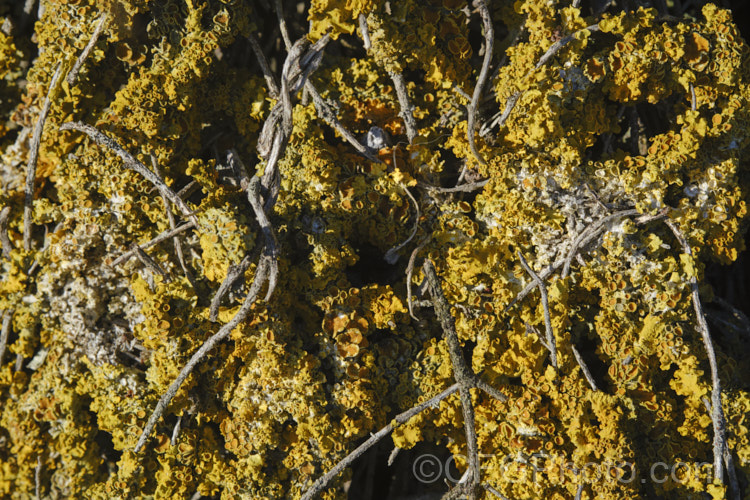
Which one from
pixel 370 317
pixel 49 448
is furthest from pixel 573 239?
pixel 49 448

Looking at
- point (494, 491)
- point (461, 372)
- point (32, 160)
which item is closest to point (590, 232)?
point (461, 372)

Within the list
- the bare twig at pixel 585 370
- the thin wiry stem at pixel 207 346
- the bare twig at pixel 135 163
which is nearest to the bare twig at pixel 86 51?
the bare twig at pixel 135 163

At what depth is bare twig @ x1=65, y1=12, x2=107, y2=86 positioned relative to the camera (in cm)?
139

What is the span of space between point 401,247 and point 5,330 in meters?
1.10

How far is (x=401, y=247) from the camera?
1440 mm

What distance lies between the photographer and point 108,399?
145cm

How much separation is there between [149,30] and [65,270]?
61 cm

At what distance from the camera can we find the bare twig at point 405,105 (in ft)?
4.57

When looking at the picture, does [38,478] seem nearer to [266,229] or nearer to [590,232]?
[266,229]

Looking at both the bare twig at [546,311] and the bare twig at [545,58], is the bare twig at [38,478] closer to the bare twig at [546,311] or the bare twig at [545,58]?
the bare twig at [546,311]

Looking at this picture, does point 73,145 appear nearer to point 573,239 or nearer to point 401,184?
point 401,184

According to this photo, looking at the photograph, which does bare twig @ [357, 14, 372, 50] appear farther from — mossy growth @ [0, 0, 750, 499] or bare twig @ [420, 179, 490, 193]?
bare twig @ [420, 179, 490, 193]

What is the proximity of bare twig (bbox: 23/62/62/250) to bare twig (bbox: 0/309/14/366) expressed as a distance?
190 mm

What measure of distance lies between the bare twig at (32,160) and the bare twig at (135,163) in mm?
148
